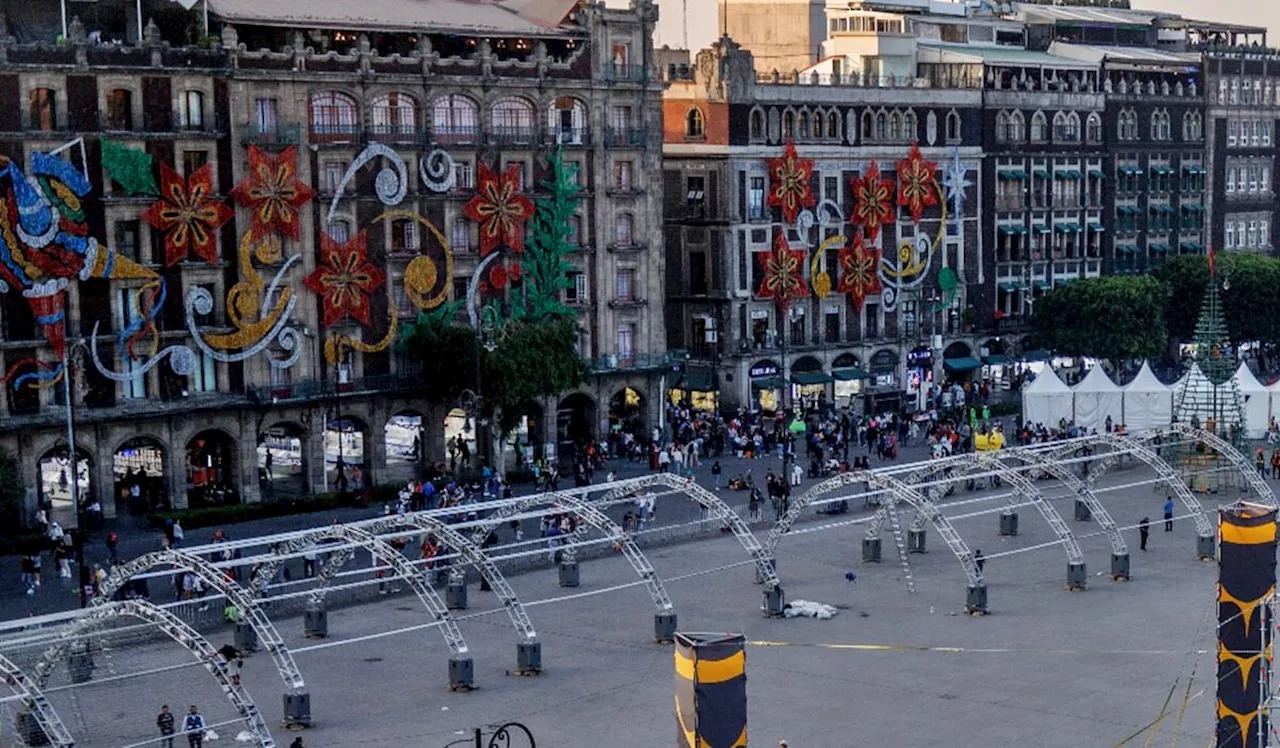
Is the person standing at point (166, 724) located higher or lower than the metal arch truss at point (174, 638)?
lower

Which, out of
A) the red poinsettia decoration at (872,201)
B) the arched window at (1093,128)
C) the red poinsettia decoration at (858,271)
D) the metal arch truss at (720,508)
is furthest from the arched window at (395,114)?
the arched window at (1093,128)

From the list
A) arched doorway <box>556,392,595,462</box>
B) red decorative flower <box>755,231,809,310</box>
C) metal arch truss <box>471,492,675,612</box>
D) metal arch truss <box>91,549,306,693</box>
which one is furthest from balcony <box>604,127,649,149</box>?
metal arch truss <box>91,549,306,693</box>

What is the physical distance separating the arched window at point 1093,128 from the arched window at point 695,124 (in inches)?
1322

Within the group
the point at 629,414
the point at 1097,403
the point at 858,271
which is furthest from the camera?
the point at 858,271

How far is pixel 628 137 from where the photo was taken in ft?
330

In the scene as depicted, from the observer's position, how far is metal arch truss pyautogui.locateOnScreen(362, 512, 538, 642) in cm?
5719

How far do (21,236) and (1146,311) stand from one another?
2604 inches

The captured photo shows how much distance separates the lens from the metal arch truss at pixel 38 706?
1738 inches

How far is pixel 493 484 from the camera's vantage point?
3391 inches

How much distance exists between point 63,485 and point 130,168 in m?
12.6

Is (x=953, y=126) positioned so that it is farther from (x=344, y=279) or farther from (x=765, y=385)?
(x=344, y=279)

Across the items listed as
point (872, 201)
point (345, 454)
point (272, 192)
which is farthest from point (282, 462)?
point (872, 201)

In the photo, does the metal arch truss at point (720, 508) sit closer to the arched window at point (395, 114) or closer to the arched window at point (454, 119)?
the arched window at point (395, 114)

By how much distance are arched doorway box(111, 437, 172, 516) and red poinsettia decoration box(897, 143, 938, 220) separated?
162 feet
